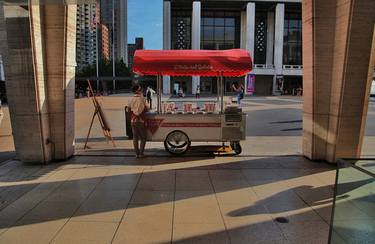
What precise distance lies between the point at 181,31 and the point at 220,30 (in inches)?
293

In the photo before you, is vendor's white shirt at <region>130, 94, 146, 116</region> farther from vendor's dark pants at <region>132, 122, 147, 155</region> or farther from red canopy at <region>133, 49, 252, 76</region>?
red canopy at <region>133, 49, 252, 76</region>

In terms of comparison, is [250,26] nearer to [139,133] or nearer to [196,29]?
[196,29]

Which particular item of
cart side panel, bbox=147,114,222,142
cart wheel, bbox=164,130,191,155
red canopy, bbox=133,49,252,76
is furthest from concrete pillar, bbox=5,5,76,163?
cart wheel, bbox=164,130,191,155

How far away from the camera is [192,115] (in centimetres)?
958

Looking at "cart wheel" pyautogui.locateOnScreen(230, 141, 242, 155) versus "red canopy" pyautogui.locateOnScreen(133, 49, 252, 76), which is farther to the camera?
"cart wheel" pyautogui.locateOnScreen(230, 141, 242, 155)

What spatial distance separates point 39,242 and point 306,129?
7.00 metres

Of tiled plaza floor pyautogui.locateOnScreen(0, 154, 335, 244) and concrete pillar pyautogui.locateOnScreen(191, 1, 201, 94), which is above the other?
concrete pillar pyautogui.locateOnScreen(191, 1, 201, 94)

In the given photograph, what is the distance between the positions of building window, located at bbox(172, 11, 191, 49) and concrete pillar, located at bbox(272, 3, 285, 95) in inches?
638

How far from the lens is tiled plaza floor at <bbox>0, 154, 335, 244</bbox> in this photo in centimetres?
475

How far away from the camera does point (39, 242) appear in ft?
14.7

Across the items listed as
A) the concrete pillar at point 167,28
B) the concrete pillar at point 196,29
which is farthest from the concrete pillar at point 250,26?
the concrete pillar at point 167,28

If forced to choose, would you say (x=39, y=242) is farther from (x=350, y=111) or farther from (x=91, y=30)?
(x=91, y=30)

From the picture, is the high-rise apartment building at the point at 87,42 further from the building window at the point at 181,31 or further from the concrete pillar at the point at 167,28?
the building window at the point at 181,31

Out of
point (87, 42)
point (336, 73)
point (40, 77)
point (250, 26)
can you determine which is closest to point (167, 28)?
point (250, 26)
